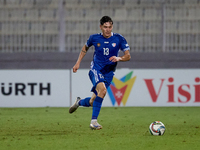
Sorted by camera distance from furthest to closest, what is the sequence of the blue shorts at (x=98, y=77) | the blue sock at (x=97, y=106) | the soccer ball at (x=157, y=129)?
the blue shorts at (x=98, y=77) → the blue sock at (x=97, y=106) → the soccer ball at (x=157, y=129)

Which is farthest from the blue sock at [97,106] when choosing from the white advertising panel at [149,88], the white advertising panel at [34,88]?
the white advertising panel at [34,88]

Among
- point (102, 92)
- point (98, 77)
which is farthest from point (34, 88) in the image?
point (102, 92)

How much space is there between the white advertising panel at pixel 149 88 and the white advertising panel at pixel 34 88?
36 cm

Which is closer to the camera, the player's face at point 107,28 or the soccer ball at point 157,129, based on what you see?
the soccer ball at point 157,129

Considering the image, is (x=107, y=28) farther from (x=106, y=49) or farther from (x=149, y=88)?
(x=149, y=88)

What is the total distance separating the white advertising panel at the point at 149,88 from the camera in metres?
11.5

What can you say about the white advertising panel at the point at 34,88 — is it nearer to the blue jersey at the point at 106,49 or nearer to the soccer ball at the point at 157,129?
the blue jersey at the point at 106,49

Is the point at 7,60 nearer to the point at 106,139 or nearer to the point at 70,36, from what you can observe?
the point at 70,36

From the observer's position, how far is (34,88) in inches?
453

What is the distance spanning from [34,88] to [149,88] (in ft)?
10.5

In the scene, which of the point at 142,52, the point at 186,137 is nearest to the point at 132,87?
the point at 142,52

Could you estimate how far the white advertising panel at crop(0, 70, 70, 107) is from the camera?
1149 centimetres

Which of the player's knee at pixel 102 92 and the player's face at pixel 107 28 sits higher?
the player's face at pixel 107 28

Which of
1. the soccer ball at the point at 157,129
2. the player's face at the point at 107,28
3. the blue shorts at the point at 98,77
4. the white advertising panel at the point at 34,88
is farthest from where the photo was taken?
the white advertising panel at the point at 34,88
